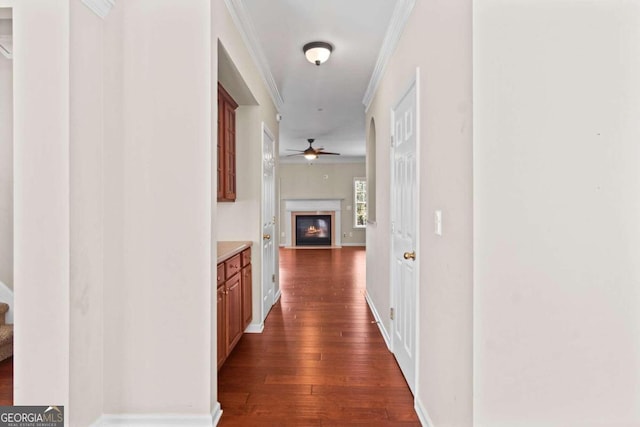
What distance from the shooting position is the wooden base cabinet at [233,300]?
2402 mm

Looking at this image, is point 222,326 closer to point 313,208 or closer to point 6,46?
point 6,46

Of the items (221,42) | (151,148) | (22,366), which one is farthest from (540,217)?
(22,366)

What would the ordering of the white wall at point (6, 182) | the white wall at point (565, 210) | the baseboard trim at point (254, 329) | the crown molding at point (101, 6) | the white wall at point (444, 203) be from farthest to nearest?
the baseboard trim at point (254, 329), the white wall at point (6, 182), the crown molding at point (101, 6), the white wall at point (444, 203), the white wall at point (565, 210)

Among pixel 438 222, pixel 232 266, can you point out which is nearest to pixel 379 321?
pixel 232 266

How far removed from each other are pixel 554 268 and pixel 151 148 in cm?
188

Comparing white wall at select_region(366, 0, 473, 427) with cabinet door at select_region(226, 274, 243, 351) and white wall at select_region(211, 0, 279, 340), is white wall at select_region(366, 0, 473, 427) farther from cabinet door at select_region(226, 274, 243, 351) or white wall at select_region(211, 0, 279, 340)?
white wall at select_region(211, 0, 279, 340)

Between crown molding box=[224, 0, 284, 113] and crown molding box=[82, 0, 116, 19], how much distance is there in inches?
26.7

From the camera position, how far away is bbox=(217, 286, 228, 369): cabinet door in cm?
237

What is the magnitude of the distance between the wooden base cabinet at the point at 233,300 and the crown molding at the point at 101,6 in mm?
1539

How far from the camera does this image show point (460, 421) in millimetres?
1438

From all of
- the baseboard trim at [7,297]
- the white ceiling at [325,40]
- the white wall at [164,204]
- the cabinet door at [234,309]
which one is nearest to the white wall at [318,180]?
the white ceiling at [325,40]

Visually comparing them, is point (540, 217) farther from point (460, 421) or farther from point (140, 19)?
point (140, 19)

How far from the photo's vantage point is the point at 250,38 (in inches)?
108

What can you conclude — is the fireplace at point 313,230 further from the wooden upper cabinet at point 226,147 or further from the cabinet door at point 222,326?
the cabinet door at point 222,326
